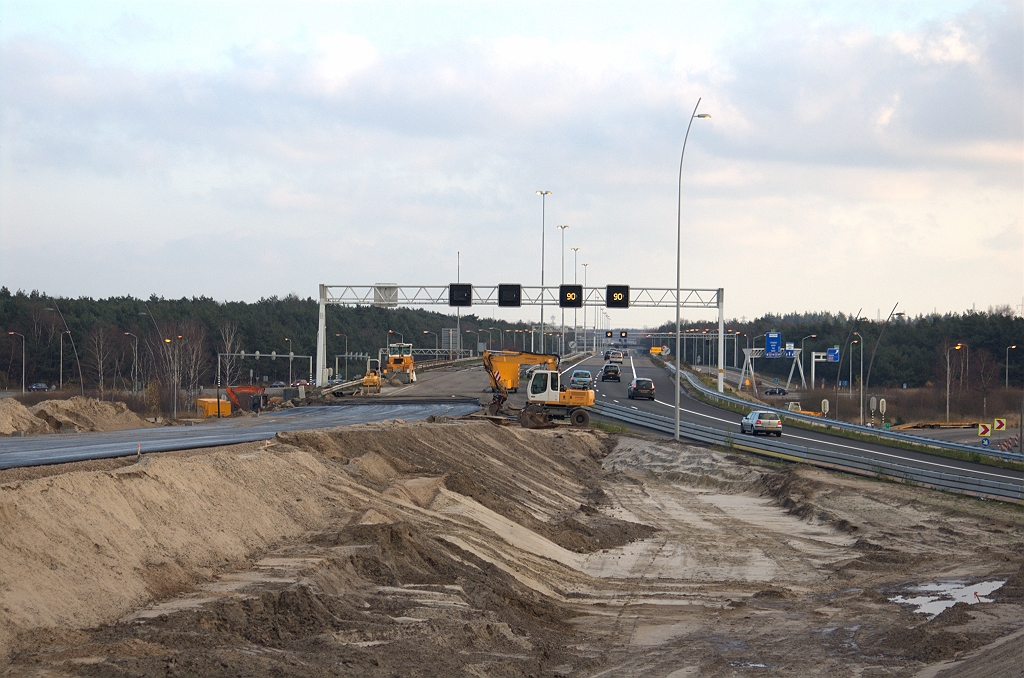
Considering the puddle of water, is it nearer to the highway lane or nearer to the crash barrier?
the crash barrier

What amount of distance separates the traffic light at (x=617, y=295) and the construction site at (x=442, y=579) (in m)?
36.2

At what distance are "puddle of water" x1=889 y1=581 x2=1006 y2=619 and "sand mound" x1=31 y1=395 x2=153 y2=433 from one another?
Answer: 111 ft

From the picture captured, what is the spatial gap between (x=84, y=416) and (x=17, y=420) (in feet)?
17.1

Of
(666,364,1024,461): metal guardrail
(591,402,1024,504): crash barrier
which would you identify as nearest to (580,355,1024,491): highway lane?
(666,364,1024,461): metal guardrail

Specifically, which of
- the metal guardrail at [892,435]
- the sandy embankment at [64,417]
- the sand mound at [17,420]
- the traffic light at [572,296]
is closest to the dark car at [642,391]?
the metal guardrail at [892,435]

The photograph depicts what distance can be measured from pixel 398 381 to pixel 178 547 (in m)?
65.3

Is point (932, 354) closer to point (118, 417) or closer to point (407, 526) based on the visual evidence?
point (118, 417)

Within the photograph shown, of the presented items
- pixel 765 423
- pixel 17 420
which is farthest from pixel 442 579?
pixel 765 423

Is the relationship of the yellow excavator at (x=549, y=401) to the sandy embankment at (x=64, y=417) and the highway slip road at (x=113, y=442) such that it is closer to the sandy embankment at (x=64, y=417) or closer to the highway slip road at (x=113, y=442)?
the highway slip road at (x=113, y=442)

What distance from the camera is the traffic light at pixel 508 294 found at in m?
63.3

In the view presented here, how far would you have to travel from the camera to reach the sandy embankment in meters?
35.9

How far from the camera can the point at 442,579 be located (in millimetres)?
13969

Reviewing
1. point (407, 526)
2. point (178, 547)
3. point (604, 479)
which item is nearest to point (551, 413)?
point (604, 479)

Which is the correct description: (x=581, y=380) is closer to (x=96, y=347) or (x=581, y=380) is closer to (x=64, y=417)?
(x=64, y=417)
